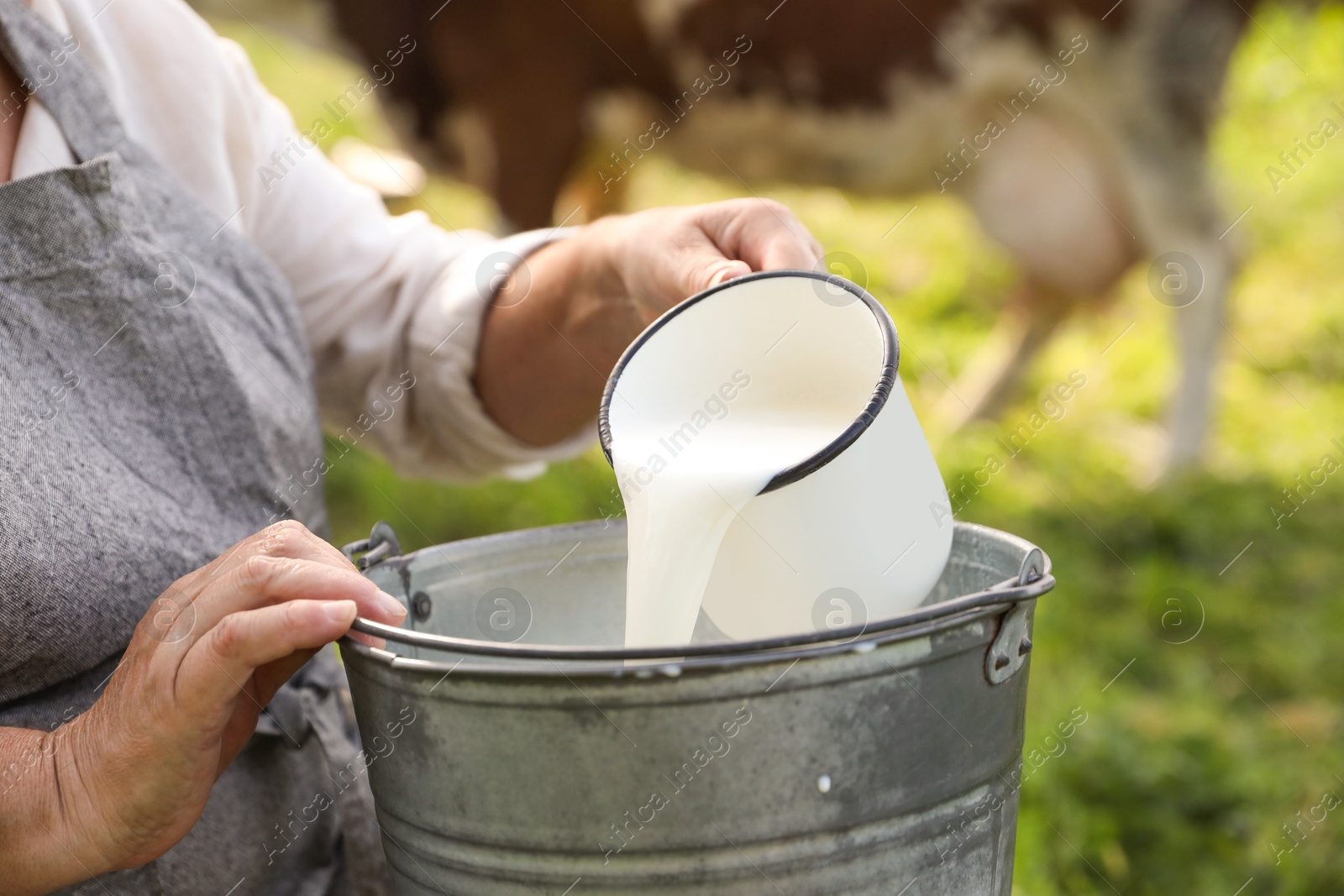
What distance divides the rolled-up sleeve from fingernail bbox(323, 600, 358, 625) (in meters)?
0.48

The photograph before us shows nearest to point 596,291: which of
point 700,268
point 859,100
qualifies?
point 700,268

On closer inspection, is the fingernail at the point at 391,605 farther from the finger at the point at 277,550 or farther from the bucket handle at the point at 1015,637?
the bucket handle at the point at 1015,637

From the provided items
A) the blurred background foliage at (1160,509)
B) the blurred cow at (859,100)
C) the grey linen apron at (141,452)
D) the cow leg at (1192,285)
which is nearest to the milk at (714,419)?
the grey linen apron at (141,452)

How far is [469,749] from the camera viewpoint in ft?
1.92

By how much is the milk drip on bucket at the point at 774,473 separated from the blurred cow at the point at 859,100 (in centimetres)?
234

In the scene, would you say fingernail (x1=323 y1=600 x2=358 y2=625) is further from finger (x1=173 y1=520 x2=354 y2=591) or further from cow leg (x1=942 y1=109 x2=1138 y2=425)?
cow leg (x1=942 y1=109 x2=1138 y2=425)

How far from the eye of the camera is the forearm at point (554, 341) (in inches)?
37.8

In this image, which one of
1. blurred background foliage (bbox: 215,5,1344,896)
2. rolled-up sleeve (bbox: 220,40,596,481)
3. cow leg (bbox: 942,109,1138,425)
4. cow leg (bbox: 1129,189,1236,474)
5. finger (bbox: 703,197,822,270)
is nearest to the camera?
finger (bbox: 703,197,822,270)

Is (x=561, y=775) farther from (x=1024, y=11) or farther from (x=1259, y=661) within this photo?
(x=1024, y=11)

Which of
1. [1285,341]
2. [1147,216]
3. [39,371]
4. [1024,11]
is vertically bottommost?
[1285,341]

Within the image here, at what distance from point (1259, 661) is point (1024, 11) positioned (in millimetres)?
1576

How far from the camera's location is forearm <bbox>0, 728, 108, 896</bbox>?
0.63 meters

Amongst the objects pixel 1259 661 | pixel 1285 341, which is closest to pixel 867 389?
pixel 1259 661

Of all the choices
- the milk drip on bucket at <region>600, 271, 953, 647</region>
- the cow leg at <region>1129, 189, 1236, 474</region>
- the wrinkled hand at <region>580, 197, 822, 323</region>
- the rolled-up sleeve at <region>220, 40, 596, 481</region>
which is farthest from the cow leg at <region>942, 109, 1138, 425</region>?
the milk drip on bucket at <region>600, 271, 953, 647</region>
